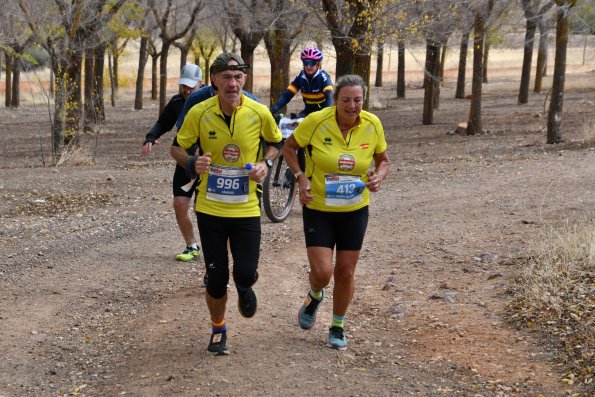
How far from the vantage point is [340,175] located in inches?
209

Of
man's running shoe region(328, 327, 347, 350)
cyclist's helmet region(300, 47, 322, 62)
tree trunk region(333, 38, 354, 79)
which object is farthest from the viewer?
tree trunk region(333, 38, 354, 79)

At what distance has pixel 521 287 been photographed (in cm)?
680

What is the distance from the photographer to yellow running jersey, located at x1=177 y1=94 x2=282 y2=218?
16.9 ft

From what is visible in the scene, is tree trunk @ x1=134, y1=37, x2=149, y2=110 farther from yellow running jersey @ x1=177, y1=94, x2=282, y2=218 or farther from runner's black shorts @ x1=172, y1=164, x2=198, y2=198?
yellow running jersey @ x1=177, y1=94, x2=282, y2=218

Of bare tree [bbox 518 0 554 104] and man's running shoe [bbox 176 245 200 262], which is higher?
bare tree [bbox 518 0 554 104]

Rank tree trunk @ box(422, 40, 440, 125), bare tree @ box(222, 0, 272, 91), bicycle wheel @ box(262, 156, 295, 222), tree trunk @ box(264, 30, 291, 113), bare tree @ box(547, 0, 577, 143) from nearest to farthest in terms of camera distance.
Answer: bicycle wheel @ box(262, 156, 295, 222) < bare tree @ box(547, 0, 577, 143) < bare tree @ box(222, 0, 272, 91) < tree trunk @ box(264, 30, 291, 113) < tree trunk @ box(422, 40, 440, 125)

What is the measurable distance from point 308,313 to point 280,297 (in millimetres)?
1083

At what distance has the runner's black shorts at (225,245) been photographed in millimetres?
5238

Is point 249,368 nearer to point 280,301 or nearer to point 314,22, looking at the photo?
point 280,301

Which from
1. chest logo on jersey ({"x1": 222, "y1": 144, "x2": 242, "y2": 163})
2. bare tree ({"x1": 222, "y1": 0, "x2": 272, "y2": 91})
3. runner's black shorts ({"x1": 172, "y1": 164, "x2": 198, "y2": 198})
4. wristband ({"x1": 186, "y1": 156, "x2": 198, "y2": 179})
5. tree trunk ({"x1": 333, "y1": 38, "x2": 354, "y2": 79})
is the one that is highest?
bare tree ({"x1": 222, "y1": 0, "x2": 272, "y2": 91})

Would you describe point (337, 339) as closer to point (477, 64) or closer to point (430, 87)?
point (477, 64)

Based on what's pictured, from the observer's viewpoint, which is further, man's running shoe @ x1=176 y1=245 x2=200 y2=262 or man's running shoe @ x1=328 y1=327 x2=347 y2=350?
man's running shoe @ x1=176 y1=245 x2=200 y2=262

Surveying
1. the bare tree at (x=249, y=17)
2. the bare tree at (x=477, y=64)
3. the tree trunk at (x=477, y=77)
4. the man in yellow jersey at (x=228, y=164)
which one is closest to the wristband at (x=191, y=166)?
the man in yellow jersey at (x=228, y=164)

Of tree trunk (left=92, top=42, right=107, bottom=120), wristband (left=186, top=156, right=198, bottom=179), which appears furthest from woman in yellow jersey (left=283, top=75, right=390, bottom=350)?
tree trunk (left=92, top=42, right=107, bottom=120)
